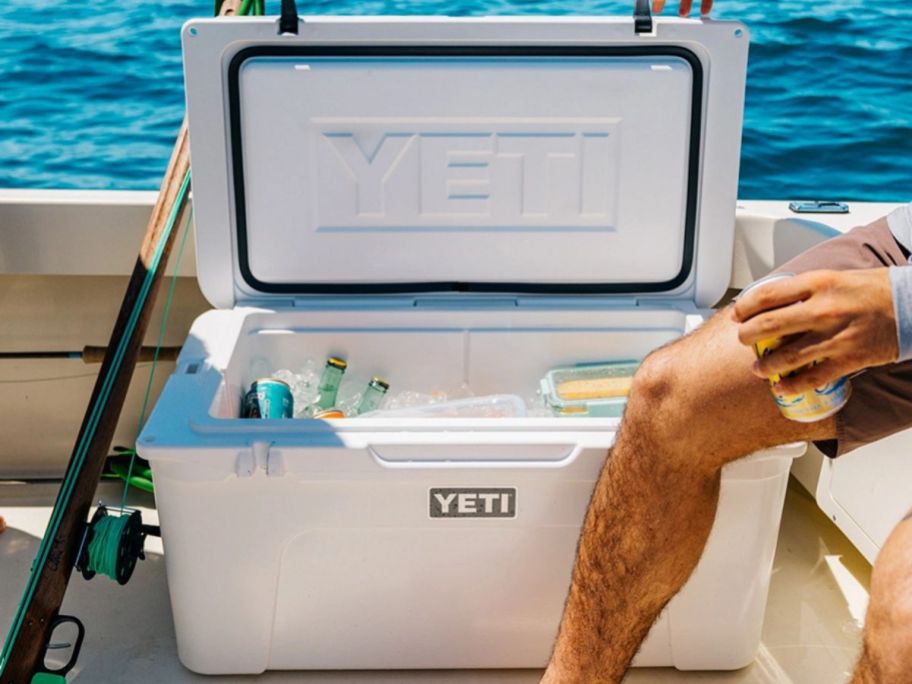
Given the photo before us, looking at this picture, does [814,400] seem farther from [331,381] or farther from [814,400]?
[331,381]

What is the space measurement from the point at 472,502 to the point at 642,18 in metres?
0.79

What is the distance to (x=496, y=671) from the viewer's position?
5.22ft

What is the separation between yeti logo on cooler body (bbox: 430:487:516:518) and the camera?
4.63 feet

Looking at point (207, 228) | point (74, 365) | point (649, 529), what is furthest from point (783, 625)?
point (74, 365)

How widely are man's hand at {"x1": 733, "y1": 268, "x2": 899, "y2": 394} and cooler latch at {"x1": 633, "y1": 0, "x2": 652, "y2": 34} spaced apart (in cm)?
78

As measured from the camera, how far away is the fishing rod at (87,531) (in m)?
1.49

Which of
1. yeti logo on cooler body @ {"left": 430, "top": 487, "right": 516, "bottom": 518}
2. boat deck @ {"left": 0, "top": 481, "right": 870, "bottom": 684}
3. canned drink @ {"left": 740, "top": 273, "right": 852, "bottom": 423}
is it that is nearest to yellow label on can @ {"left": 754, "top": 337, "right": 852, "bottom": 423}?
canned drink @ {"left": 740, "top": 273, "right": 852, "bottom": 423}

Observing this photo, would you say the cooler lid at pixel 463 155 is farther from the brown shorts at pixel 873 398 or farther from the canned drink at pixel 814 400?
the canned drink at pixel 814 400

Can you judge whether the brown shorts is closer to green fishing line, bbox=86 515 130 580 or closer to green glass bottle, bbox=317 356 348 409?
green glass bottle, bbox=317 356 348 409

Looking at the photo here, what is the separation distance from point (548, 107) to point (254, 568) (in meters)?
0.82

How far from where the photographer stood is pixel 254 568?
4.77ft

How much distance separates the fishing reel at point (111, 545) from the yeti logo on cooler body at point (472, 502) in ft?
1.35

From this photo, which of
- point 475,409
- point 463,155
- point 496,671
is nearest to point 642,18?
point 463,155

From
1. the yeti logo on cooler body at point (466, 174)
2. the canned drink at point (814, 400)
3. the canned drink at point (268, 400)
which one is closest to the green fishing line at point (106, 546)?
the canned drink at point (268, 400)
